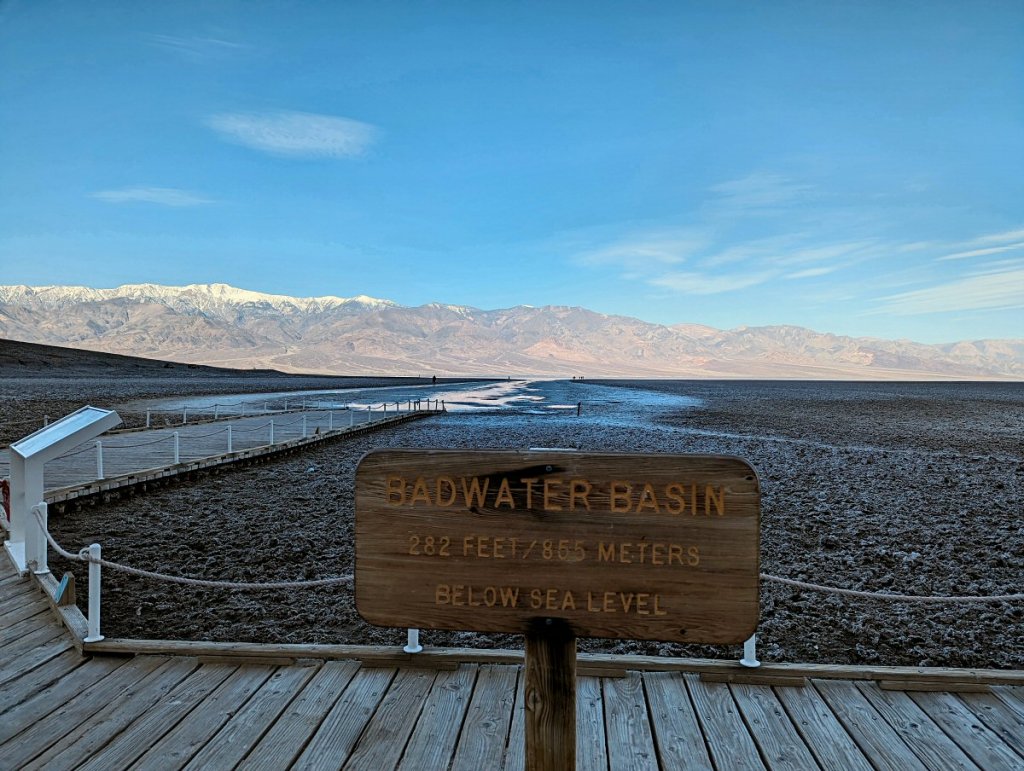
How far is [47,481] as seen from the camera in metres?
11.8

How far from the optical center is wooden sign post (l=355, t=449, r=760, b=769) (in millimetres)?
2197

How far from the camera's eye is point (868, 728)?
11.3ft

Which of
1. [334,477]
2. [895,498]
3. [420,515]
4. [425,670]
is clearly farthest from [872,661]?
[334,477]

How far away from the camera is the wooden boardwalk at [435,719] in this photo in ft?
10.5

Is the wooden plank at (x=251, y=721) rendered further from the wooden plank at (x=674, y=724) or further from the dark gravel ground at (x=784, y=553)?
the dark gravel ground at (x=784, y=553)

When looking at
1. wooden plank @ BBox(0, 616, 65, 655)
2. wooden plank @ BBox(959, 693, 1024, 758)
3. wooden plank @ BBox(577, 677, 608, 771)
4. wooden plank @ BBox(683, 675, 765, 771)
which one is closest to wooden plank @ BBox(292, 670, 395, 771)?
wooden plank @ BBox(577, 677, 608, 771)

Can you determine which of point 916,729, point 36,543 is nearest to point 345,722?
point 916,729

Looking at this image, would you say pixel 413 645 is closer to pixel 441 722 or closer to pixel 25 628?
pixel 441 722

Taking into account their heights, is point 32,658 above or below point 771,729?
below

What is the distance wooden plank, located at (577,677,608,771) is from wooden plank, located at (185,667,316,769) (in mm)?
1691

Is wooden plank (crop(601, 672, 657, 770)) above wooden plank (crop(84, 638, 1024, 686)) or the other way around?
the other way around

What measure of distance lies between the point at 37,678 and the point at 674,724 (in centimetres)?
394

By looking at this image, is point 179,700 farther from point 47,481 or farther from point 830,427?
point 830,427

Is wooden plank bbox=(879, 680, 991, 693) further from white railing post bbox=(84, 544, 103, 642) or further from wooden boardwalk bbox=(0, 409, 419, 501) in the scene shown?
wooden boardwalk bbox=(0, 409, 419, 501)
